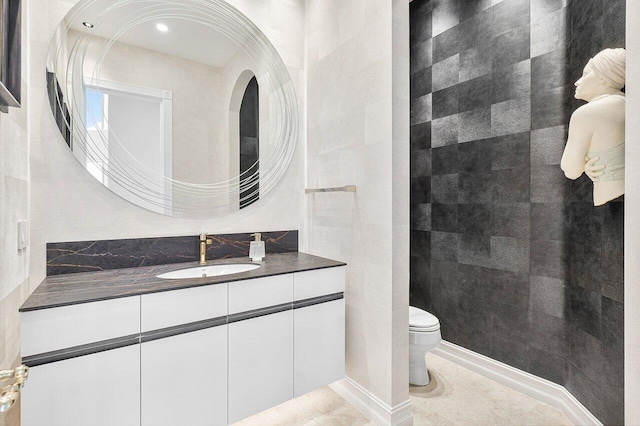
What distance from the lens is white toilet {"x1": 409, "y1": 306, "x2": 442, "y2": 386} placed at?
6.54ft

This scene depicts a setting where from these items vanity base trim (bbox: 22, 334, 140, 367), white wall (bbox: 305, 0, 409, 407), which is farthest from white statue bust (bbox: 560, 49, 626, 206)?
vanity base trim (bbox: 22, 334, 140, 367)

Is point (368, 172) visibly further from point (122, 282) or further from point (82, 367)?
point (82, 367)

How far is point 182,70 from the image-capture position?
188 centimetres

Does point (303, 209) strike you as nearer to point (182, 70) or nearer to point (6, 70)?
point (182, 70)

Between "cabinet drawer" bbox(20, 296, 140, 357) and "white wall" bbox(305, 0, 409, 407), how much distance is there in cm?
114

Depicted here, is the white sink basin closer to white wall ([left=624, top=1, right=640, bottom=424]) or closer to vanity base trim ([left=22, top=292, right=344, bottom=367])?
vanity base trim ([left=22, top=292, right=344, bottom=367])

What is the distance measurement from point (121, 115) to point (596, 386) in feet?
9.11

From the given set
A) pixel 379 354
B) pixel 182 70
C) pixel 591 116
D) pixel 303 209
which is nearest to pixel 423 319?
pixel 379 354

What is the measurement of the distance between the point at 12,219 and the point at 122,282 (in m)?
0.46

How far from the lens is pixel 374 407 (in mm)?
1783

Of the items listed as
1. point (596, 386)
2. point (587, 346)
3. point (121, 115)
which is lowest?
point (596, 386)

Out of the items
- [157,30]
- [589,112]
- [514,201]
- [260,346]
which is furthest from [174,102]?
[514,201]

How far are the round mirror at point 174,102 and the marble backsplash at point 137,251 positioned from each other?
185mm

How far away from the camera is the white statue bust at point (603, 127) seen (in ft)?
4.02
